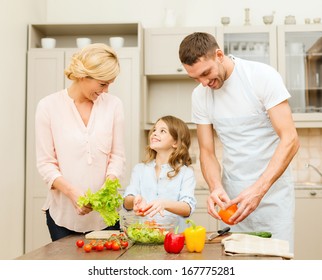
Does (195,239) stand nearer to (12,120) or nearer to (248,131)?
(248,131)

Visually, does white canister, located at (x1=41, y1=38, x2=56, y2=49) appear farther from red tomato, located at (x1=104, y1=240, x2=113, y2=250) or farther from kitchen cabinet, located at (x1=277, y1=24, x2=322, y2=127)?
red tomato, located at (x1=104, y1=240, x2=113, y2=250)

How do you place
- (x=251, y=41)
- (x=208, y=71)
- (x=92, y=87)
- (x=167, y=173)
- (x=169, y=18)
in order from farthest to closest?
(x=169, y=18)
(x=251, y=41)
(x=167, y=173)
(x=92, y=87)
(x=208, y=71)

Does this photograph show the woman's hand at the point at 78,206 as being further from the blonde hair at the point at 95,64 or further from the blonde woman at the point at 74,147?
the blonde hair at the point at 95,64

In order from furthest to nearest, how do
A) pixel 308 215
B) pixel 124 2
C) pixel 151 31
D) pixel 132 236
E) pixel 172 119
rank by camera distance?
pixel 124 2 → pixel 151 31 → pixel 308 215 → pixel 172 119 → pixel 132 236

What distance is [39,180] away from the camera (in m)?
4.10

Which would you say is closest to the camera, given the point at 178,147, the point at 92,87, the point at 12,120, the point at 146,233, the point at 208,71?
the point at 146,233

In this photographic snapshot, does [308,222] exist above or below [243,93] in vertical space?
below

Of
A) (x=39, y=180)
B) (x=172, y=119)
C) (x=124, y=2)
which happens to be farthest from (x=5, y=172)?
(x=124, y=2)

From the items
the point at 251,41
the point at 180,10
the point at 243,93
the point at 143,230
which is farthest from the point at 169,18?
the point at 143,230

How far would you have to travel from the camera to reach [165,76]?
434cm

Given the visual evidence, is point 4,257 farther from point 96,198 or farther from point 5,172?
point 96,198

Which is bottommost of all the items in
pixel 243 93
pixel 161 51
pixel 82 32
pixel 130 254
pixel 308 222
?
pixel 308 222

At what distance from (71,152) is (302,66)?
2.66m
